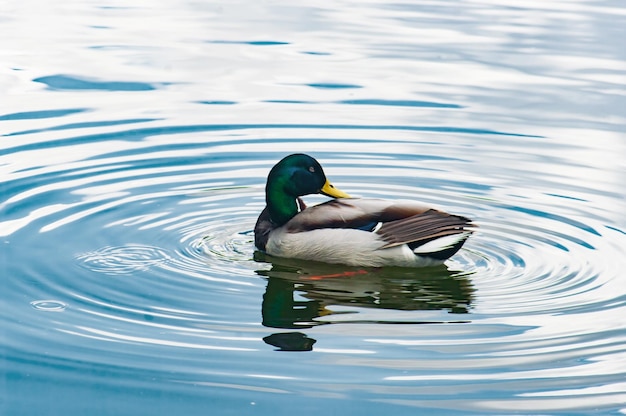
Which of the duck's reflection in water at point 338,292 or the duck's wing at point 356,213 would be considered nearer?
the duck's reflection in water at point 338,292

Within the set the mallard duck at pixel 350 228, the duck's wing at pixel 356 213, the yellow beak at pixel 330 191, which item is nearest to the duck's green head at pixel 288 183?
the mallard duck at pixel 350 228

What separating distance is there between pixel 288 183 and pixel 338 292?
140 cm

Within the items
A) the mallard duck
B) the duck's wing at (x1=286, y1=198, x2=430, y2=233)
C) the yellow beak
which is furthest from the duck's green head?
the duck's wing at (x1=286, y1=198, x2=430, y2=233)

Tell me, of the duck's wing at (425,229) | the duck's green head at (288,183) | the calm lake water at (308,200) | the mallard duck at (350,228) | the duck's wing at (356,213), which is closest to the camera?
the calm lake water at (308,200)

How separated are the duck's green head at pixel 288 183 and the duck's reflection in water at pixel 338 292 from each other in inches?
17.0

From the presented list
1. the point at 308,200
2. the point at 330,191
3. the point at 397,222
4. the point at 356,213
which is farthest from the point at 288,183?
the point at 308,200

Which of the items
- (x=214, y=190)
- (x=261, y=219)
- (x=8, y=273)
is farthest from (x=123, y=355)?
(x=214, y=190)

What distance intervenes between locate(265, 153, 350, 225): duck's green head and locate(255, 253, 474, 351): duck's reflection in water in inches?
17.0

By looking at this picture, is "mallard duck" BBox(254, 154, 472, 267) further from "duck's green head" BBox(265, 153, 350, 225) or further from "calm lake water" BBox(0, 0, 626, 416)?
"calm lake water" BBox(0, 0, 626, 416)

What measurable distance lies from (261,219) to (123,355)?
306cm

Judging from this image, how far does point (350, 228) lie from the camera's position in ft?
33.9

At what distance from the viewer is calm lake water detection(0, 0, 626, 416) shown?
7.79 metres

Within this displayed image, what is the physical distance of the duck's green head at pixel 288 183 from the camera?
35.2 feet

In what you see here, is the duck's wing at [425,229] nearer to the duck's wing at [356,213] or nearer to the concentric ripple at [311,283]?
the duck's wing at [356,213]
